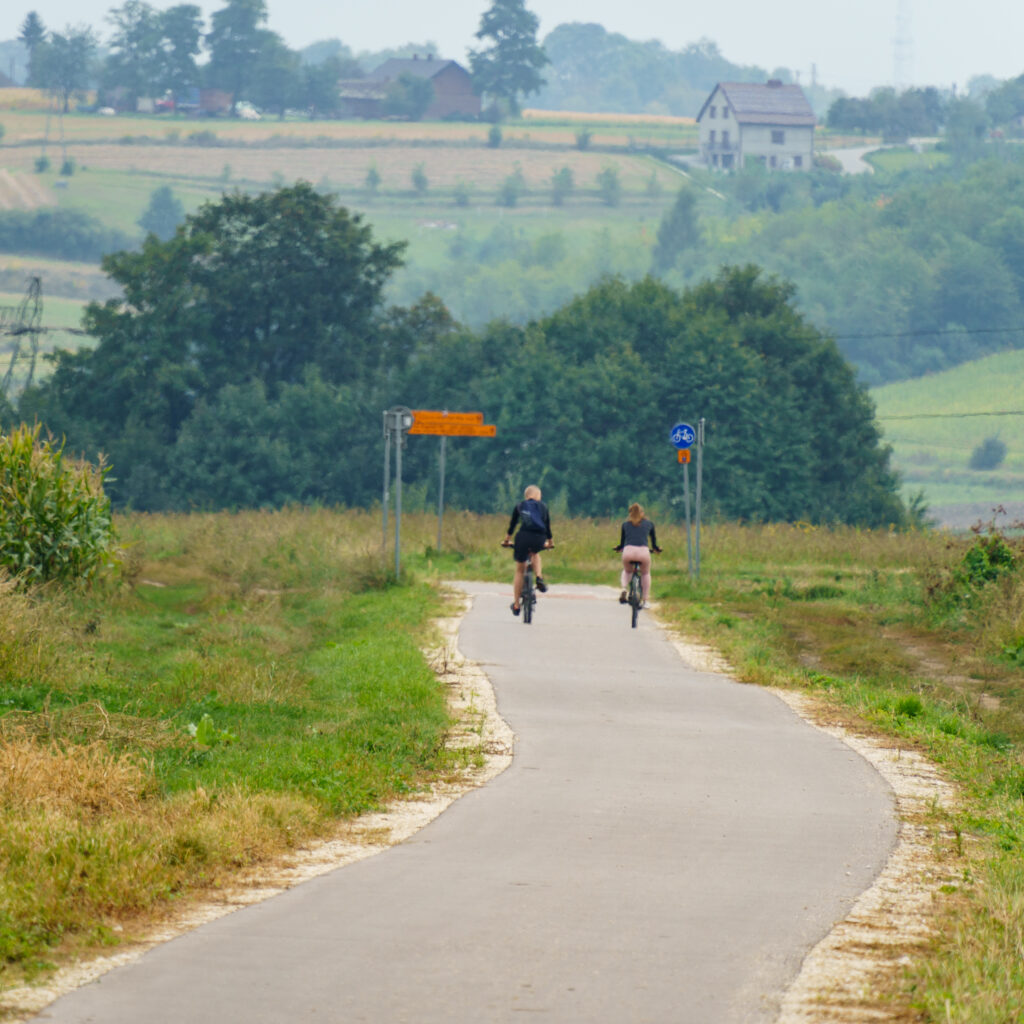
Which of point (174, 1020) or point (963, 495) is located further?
point (963, 495)

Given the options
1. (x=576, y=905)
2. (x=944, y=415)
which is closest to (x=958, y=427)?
(x=944, y=415)

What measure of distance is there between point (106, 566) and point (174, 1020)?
723 inches

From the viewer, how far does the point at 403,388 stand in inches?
2441

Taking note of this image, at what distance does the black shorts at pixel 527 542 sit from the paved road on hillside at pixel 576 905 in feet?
26.0

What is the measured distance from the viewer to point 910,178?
182750mm

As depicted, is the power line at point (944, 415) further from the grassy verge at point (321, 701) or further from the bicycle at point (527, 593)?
the bicycle at point (527, 593)

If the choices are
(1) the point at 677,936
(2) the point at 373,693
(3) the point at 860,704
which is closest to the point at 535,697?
(2) the point at 373,693

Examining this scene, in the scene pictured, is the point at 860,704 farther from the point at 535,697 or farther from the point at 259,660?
the point at 259,660

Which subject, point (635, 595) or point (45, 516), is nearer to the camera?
point (635, 595)

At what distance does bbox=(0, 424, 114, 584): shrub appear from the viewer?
71.6ft

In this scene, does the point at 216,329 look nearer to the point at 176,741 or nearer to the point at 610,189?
the point at 176,741

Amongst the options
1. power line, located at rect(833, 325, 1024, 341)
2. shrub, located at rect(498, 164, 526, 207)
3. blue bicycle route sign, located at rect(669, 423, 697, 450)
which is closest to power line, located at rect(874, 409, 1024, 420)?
power line, located at rect(833, 325, 1024, 341)

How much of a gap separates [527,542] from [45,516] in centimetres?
639

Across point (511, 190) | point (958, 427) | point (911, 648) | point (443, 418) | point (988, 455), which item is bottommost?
point (988, 455)
